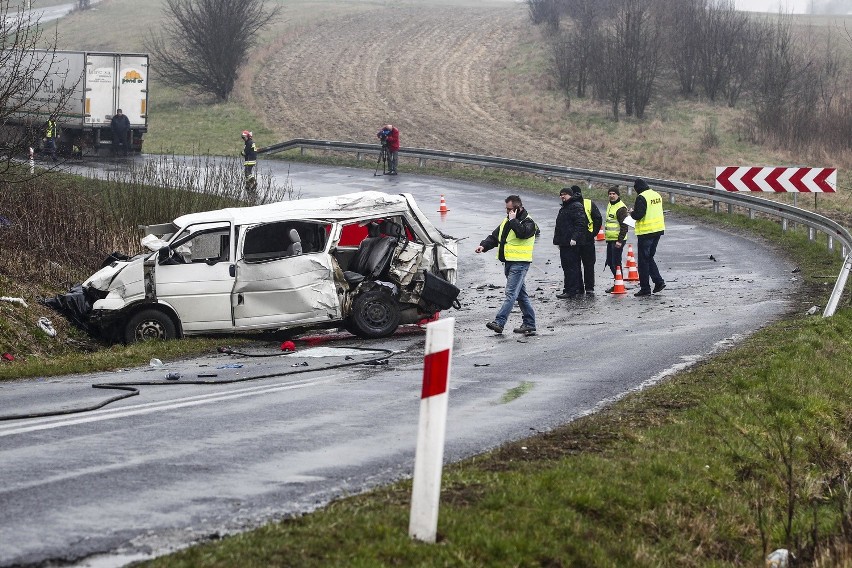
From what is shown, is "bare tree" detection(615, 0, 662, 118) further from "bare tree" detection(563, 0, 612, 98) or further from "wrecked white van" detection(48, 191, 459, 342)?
"wrecked white van" detection(48, 191, 459, 342)

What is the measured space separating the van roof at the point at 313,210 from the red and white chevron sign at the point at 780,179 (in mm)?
13770

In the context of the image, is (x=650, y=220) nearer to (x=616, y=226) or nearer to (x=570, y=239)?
(x=616, y=226)

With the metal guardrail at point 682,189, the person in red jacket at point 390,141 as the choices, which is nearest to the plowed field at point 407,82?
the metal guardrail at point 682,189

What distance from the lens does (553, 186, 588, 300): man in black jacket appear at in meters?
21.3

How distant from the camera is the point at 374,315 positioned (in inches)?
669

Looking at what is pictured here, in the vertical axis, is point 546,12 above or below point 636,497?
above

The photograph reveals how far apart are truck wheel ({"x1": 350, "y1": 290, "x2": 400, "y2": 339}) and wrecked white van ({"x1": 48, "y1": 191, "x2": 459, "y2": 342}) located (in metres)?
0.01

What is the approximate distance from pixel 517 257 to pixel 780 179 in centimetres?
1349

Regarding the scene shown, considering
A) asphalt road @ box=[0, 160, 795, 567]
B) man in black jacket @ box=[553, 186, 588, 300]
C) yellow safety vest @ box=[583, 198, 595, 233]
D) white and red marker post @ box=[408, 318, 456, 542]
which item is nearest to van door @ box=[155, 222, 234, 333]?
asphalt road @ box=[0, 160, 795, 567]

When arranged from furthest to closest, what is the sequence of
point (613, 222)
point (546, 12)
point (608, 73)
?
point (546, 12)
point (608, 73)
point (613, 222)

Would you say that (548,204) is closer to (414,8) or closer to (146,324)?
(146,324)

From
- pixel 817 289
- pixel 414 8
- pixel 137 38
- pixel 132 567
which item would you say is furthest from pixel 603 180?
pixel 414 8

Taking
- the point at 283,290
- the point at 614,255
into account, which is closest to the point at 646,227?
the point at 614,255

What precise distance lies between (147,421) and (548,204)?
2564 cm
